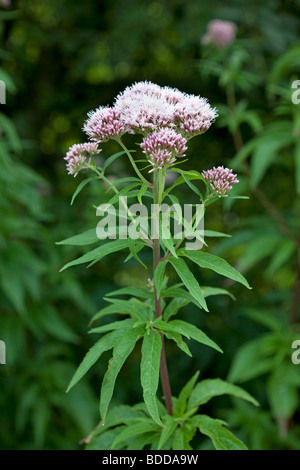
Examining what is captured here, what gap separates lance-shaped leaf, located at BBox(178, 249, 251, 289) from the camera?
77cm

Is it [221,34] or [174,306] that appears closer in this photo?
[174,306]

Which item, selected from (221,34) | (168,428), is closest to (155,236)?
(168,428)

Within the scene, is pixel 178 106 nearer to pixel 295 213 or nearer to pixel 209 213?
pixel 295 213

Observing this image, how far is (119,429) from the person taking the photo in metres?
1.00

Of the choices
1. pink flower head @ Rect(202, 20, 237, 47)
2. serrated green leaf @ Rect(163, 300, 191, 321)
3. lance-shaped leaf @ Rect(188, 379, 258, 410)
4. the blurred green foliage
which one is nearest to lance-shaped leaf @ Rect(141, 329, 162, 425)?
serrated green leaf @ Rect(163, 300, 191, 321)

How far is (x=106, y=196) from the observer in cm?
201

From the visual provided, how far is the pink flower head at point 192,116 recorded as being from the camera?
826 mm

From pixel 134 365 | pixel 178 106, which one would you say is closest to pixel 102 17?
pixel 134 365

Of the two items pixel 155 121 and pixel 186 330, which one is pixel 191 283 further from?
pixel 155 121

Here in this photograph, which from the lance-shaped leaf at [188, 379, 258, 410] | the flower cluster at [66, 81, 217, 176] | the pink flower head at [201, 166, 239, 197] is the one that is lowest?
the lance-shaped leaf at [188, 379, 258, 410]

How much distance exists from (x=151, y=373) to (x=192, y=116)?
39 cm

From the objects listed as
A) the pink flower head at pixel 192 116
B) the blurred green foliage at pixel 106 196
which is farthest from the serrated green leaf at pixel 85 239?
the blurred green foliage at pixel 106 196

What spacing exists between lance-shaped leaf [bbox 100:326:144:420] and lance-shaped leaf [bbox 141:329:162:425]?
0.03 meters

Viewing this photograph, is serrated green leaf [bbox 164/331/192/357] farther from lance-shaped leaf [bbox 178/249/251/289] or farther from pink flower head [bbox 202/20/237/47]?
pink flower head [bbox 202/20/237/47]
